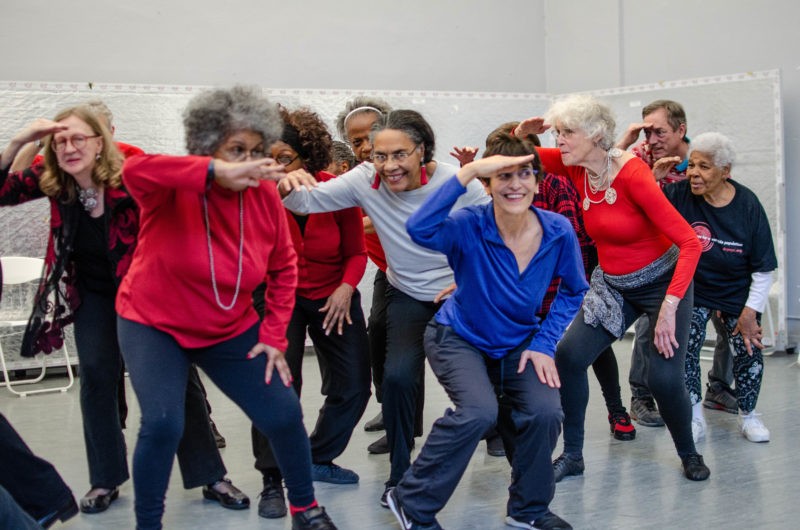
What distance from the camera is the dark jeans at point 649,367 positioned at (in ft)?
12.2

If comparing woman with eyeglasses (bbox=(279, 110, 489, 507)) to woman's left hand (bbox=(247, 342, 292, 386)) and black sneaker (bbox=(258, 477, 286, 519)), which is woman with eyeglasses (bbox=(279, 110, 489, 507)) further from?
woman's left hand (bbox=(247, 342, 292, 386))

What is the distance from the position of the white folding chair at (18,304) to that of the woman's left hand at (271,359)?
11.2ft

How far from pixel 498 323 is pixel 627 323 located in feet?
3.06

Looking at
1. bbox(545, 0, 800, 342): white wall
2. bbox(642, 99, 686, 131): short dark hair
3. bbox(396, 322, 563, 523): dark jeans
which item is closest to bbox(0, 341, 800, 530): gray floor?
bbox(396, 322, 563, 523): dark jeans

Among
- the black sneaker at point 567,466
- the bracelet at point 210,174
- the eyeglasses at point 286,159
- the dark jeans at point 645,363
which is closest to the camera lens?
the bracelet at point 210,174

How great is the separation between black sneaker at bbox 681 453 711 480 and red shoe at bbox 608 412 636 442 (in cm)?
59

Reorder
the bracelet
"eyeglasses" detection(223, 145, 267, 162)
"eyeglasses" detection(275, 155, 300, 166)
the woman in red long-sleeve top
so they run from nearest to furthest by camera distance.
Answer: the bracelet < "eyeglasses" detection(223, 145, 267, 162) < "eyeglasses" detection(275, 155, 300, 166) < the woman in red long-sleeve top

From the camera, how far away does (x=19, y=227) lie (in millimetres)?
6270

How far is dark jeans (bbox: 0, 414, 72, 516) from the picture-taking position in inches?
120

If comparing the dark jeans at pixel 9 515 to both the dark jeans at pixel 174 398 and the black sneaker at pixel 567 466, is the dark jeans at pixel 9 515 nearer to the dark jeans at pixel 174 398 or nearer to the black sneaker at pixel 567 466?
the dark jeans at pixel 174 398

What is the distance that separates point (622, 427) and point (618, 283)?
0.95 meters

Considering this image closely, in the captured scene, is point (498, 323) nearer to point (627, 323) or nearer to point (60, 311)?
point (627, 323)

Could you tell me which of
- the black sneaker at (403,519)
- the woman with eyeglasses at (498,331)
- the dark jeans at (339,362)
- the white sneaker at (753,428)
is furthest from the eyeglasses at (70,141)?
the white sneaker at (753,428)

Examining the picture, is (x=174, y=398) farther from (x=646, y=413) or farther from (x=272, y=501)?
(x=646, y=413)
